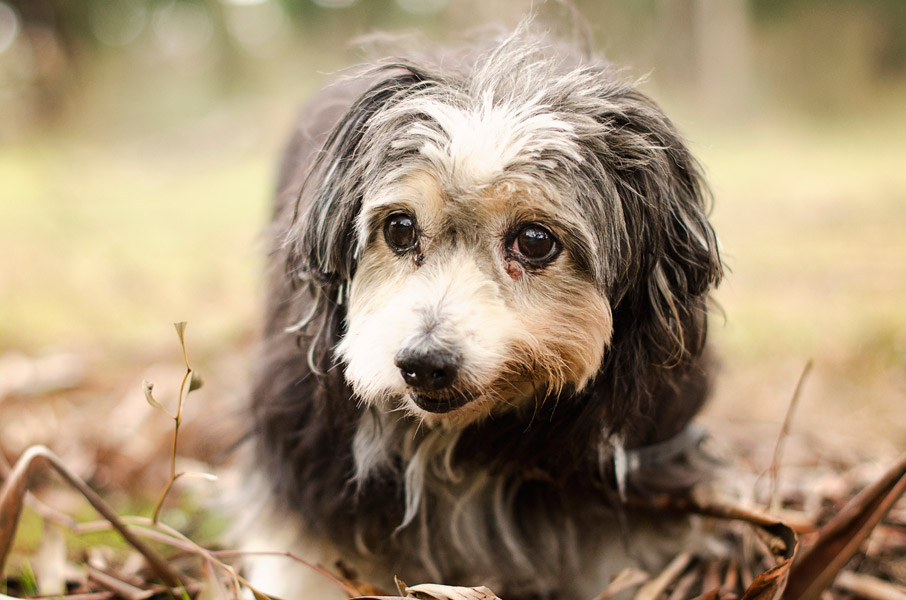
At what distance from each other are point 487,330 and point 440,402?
22 centimetres

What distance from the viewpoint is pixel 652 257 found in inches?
79.8

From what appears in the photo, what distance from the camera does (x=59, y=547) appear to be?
7.89ft

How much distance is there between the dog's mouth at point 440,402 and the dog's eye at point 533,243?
38 cm

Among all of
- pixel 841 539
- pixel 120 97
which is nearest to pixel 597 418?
pixel 841 539

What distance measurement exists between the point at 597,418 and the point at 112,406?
9.30 ft

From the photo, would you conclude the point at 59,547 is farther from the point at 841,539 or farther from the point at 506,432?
the point at 841,539

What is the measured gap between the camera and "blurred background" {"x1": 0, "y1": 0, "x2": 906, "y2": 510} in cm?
383

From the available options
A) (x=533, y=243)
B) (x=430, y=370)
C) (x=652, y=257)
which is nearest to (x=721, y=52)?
(x=652, y=257)

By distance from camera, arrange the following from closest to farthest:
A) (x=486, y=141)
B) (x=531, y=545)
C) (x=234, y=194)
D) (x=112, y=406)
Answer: (x=486, y=141), (x=531, y=545), (x=112, y=406), (x=234, y=194)

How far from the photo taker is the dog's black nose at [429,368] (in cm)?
179

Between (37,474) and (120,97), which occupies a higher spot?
(120,97)

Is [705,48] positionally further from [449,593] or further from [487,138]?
[449,593]

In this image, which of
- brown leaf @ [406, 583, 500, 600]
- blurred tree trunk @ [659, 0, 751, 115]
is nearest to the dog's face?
brown leaf @ [406, 583, 500, 600]

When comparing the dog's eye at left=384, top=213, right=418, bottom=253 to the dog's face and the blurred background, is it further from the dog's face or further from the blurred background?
the blurred background
